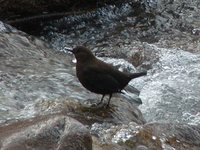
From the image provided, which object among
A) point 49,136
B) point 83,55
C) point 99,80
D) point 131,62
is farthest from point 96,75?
point 131,62

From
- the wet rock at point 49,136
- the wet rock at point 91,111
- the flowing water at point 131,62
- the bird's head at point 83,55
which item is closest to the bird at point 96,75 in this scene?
the bird's head at point 83,55

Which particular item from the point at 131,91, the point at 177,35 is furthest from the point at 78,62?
the point at 177,35

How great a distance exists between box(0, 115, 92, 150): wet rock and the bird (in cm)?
117

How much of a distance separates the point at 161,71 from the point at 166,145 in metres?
3.05

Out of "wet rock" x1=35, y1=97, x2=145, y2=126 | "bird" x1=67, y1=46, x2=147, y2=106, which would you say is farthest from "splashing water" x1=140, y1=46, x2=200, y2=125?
"bird" x1=67, y1=46, x2=147, y2=106

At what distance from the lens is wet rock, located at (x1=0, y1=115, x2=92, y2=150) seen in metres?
4.15

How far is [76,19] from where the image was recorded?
33.6 feet

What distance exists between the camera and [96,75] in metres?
5.56

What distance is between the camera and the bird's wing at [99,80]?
18.1 ft

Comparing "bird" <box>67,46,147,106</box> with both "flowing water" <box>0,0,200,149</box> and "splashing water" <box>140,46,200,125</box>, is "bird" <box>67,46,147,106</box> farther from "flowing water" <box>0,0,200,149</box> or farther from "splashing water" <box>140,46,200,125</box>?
"splashing water" <box>140,46,200,125</box>

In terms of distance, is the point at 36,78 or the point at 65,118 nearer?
the point at 65,118

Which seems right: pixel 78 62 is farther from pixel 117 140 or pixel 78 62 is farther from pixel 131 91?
pixel 131 91

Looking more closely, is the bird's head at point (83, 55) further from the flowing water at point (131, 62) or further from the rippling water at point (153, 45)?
the rippling water at point (153, 45)

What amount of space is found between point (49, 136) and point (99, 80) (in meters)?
1.47
